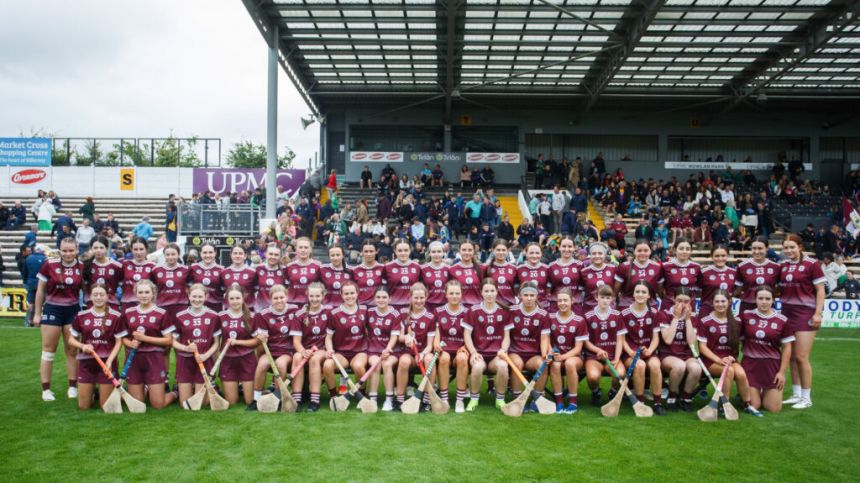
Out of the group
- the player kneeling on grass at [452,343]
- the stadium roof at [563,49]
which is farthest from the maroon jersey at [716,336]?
the stadium roof at [563,49]

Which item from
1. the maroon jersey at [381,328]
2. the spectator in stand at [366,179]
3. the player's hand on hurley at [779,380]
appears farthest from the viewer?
the spectator in stand at [366,179]

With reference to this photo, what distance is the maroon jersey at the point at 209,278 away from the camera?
26.0 ft

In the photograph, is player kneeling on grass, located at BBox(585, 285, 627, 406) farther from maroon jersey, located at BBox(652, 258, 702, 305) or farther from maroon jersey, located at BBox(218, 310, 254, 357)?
maroon jersey, located at BBox(218, 310, 254, 357)

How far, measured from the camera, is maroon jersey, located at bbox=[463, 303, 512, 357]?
7.25 meters

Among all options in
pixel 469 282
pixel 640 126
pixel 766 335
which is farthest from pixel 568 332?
pixel 640 126

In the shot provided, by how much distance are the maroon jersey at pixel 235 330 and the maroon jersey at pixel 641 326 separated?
12.9 feet

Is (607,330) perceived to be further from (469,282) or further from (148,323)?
(148,323)

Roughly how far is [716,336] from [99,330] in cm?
631

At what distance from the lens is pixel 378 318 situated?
289 inches

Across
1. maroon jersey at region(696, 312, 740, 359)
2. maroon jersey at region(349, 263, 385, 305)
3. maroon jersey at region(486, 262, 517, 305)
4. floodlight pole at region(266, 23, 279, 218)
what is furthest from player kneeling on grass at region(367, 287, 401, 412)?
floodlight pole at region(266, 23, 279, 218)

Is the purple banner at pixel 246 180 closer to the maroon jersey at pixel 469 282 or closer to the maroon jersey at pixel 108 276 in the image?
the maroon jersey at pixel 108 276

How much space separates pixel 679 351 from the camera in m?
7.17

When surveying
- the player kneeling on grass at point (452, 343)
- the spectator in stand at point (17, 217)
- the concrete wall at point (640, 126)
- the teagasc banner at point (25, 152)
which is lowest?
the player kneeling on grass at point (452, 343)

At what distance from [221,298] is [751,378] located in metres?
5.85
